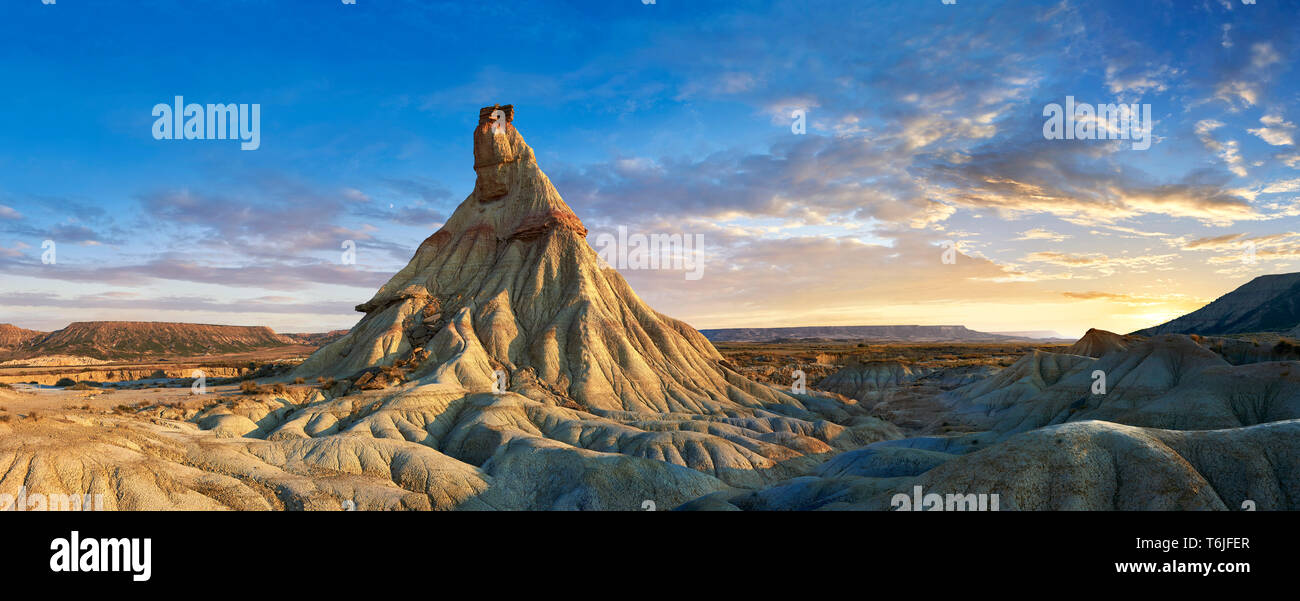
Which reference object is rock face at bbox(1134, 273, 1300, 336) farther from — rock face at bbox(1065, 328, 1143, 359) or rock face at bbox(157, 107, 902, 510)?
rock face at bbox(157, 107, 902, 510)

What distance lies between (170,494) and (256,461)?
5.78 m

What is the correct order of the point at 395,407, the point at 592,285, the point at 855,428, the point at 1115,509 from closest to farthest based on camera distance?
the point at 1115,509 → the point at 395,407 → the point at 855,428 → the point at 592,285

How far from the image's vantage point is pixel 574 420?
44.6 metres

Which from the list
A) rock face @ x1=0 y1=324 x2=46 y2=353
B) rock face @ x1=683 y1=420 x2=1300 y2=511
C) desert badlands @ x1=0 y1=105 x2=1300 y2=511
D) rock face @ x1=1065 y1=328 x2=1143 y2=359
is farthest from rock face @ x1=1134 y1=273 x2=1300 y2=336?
rock face @ x1=0 y1=324 x2=46 y2=353

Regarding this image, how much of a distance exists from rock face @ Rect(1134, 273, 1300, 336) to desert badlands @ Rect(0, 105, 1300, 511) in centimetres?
15350

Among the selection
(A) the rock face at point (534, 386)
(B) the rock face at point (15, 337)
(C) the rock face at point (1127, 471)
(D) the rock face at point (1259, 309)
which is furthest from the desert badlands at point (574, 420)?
(B) the rock face at point (15, 337)

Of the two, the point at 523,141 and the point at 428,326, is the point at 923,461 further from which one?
the point at 523,141

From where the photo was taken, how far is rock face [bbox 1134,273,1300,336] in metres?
175

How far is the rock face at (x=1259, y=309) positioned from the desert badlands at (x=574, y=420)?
153 metres

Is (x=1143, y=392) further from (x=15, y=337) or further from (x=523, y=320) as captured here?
(x=15, y=337)

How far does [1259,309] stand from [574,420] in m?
248

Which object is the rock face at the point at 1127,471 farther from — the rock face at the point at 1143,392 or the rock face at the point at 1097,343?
the rock face at the point at 1097,343
